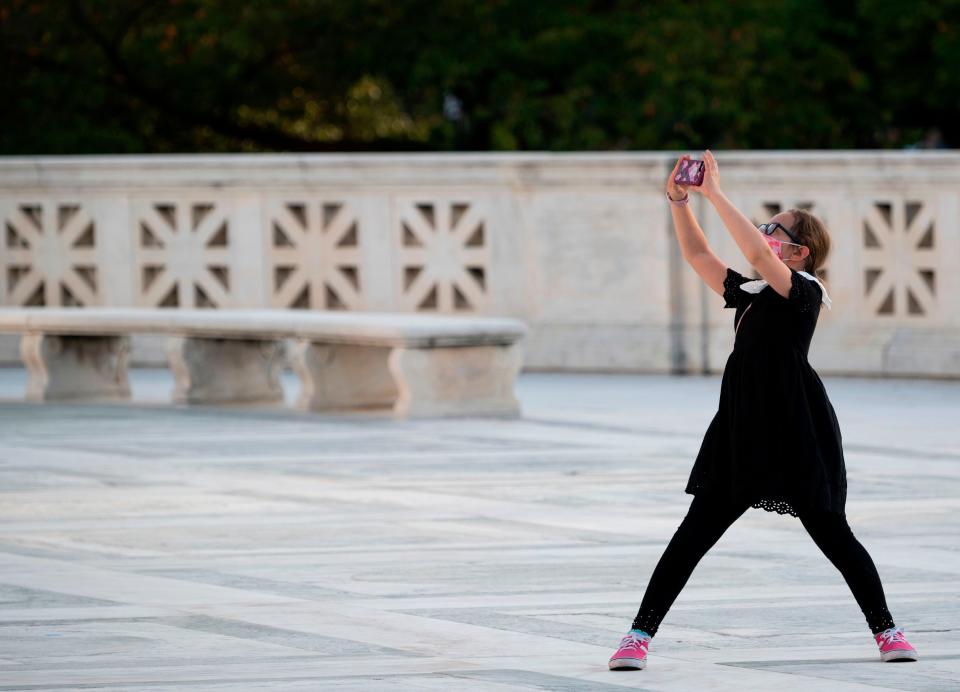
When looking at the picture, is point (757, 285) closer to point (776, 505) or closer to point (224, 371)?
point (776, 505)

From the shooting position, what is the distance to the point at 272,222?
1619 centimetres

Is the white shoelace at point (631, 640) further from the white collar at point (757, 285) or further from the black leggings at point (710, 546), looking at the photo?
the white collar at point (757, 285)

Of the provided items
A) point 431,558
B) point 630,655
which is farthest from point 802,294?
point 431,558

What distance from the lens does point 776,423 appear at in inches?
241

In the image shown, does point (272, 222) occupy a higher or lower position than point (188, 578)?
higher

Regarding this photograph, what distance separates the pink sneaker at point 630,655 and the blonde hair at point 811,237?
117cm

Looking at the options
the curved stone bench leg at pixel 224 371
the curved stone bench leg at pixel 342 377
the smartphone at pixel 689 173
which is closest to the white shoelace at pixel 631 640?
the smartphone at pixel 689 173

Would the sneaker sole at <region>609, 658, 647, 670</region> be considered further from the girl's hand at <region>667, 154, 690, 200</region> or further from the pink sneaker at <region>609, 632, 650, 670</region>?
the girl's hand at <region>667, 154, 690, 200</region>

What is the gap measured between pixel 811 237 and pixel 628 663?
1.31 metres

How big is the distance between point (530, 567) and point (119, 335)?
7050 millimetres

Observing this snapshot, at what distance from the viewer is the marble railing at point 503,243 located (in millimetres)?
14766

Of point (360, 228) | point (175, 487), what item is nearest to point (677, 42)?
point (360, 228)

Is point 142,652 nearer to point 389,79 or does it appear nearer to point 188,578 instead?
point 188,578

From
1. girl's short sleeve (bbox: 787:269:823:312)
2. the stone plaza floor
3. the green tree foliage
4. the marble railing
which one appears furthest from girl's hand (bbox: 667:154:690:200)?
the green tree foliage
